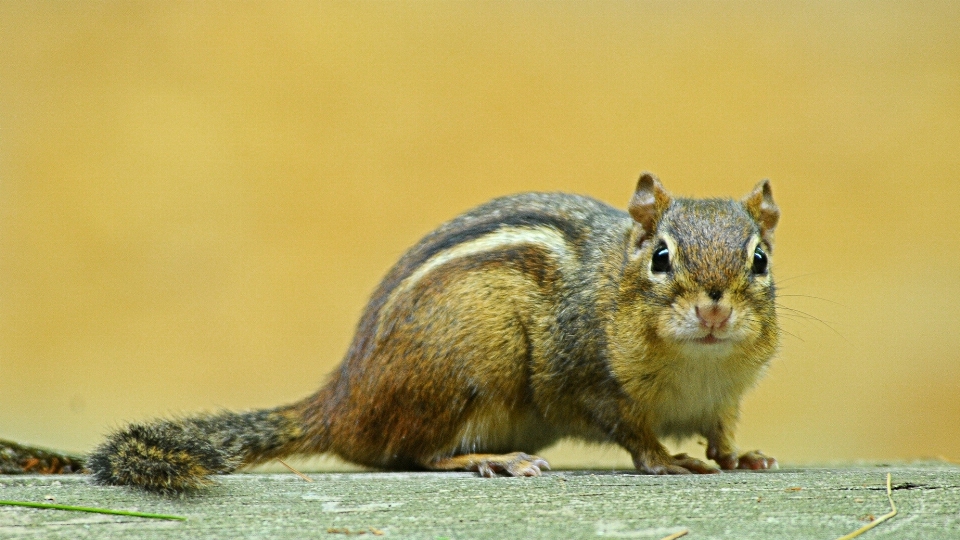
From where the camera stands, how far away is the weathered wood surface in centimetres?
215

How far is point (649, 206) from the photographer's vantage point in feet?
10.7

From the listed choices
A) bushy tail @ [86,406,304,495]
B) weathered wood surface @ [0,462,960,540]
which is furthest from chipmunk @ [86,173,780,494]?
weathered wood surface @ [0,462,960,540]

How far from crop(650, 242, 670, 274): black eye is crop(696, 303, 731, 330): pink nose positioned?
0.24m

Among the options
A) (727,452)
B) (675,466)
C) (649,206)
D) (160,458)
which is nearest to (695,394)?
(675,466)

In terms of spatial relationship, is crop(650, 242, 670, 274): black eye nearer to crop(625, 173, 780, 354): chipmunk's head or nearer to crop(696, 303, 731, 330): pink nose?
crop(625, 173, 780, 354): chipmunk's head

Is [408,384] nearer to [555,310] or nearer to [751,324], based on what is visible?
[555,310]

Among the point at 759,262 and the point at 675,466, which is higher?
the point at 759,262

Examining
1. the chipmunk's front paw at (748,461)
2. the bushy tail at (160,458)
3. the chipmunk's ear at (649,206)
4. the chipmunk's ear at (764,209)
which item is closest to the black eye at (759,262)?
the chipmunk's ear at (764,209)

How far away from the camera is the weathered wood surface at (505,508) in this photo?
215cm

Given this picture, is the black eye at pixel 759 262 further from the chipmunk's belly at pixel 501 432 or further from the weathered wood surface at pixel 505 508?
the chipmunk's belly at pixel 501 432

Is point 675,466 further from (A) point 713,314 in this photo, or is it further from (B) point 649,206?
(B) point 649,206

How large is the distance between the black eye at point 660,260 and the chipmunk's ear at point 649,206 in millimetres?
166

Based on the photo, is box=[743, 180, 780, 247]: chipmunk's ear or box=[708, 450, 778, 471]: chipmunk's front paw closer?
box=[743, 180, 780, 247]: chipmunk's ear

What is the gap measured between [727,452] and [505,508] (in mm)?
1460
